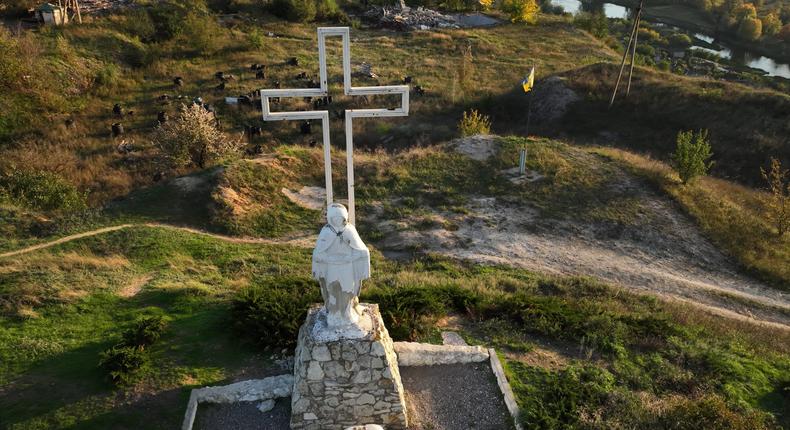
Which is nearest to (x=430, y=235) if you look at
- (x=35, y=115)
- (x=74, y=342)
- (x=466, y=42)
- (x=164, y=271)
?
(x=164, y=271)

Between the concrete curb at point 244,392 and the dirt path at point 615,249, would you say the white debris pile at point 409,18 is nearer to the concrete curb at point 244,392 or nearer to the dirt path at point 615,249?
the dirt path at point 615,249

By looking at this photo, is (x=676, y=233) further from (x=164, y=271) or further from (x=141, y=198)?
(x=141, y=198)

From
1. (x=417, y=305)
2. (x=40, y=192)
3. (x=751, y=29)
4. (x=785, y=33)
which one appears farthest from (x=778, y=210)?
(x=785, y=33)

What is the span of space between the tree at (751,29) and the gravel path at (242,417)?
80368 millimetres

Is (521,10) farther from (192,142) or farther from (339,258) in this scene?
(339,258)

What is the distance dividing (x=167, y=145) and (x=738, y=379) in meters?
21.8

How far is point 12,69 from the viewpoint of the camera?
27.5m

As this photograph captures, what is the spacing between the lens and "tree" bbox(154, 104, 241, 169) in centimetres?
2286

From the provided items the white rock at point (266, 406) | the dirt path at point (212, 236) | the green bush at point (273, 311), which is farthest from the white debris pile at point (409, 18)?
the white rock at point (266, 406)

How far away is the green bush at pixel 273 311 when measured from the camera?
1129 centimetres

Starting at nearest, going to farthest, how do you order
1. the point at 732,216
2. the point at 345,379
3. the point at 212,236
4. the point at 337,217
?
the point at 337,217 < the point at 345,379 < the point at 212,236 < the point at 732,216

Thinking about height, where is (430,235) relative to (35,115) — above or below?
below

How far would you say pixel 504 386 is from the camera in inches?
414

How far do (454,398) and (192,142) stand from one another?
56.4 ft
